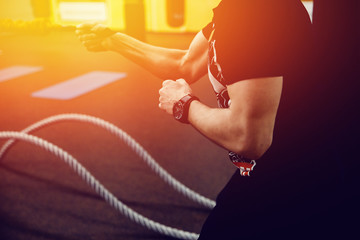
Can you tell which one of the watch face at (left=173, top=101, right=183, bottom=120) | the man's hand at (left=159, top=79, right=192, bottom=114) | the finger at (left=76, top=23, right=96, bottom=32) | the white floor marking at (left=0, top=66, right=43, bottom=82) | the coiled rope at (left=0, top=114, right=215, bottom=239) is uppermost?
the finger at (left=76, top=23, right=96, bottom=32)

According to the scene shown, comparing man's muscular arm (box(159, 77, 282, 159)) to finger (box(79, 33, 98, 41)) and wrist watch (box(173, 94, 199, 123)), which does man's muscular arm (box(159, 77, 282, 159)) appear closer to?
wrist watch (box(173, 94, 199, 123))

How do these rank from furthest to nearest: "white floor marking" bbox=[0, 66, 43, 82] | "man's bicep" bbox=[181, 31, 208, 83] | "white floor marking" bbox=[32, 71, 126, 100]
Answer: "white floor marking" bbox=[0, 66, 43, 82] < "white floor marking" bbox=[32, 71, 126, 100] < "man's bicep" bbox=[181, 31, 208, 83]

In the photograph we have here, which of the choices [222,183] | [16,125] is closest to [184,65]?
[222,183]

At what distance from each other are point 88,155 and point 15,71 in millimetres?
2828

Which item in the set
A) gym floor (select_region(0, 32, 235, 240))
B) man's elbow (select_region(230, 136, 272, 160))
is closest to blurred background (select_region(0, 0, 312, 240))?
gym floor (select_region(0, 32, 235, 240))

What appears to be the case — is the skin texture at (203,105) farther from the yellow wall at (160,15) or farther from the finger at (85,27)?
the yellow wall at (160,15)

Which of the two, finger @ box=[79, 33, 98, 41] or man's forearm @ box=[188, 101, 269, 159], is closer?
man's forearm @ box=[188, 101, 269, 159]

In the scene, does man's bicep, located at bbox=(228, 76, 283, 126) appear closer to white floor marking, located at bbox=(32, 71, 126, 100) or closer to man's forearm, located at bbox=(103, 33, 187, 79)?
man's forearm, located at bbox=(103, 33, 187, 79)

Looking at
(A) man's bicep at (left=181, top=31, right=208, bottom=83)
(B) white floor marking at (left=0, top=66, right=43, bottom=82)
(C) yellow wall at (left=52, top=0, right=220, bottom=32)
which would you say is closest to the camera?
(A) man's bicep at (left=181, top=31, right=208, bottom=83)

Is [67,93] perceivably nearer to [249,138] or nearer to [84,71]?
[84,71]

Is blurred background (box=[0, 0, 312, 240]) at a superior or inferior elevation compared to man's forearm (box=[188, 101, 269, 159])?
inferior

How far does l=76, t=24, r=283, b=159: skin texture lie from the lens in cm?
59

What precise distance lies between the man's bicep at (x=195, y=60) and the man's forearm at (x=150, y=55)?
1cm

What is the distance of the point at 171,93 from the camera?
72 cm
